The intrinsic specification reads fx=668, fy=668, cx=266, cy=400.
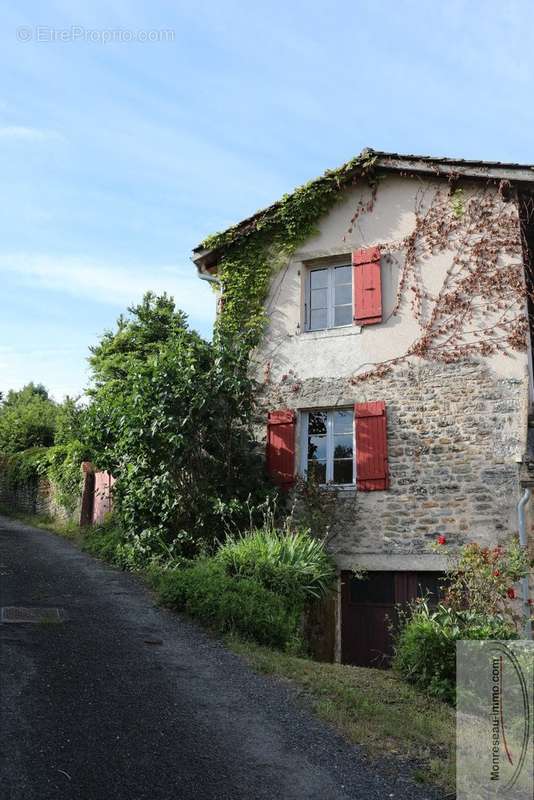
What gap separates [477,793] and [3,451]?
70.6 ft

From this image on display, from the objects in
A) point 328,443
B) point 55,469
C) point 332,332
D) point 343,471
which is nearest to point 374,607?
point 343,471

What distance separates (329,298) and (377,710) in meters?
7.08

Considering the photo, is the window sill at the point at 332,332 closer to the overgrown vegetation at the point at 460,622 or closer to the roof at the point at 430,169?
the roof at the point at 430,169

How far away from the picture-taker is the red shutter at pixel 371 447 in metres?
9.90

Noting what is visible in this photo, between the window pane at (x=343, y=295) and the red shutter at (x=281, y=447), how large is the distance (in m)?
2.02

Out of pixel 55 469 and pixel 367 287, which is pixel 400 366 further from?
pixel 55 469

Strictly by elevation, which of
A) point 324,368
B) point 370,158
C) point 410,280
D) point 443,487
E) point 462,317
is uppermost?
point 370,158

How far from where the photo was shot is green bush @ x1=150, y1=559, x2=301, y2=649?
718 centimetres

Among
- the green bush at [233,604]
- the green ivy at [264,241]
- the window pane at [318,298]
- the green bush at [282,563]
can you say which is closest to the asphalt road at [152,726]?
the green bush at [233,604]

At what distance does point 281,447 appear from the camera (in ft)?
35.0

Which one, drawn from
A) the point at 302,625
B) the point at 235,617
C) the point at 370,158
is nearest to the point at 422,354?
the point at 370,158

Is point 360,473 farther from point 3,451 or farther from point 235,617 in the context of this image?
point 3,451

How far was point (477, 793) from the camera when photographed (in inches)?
171

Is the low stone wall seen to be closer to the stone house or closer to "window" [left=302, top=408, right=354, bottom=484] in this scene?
"window" [left=302, top=408, right=354, bottom=484]
